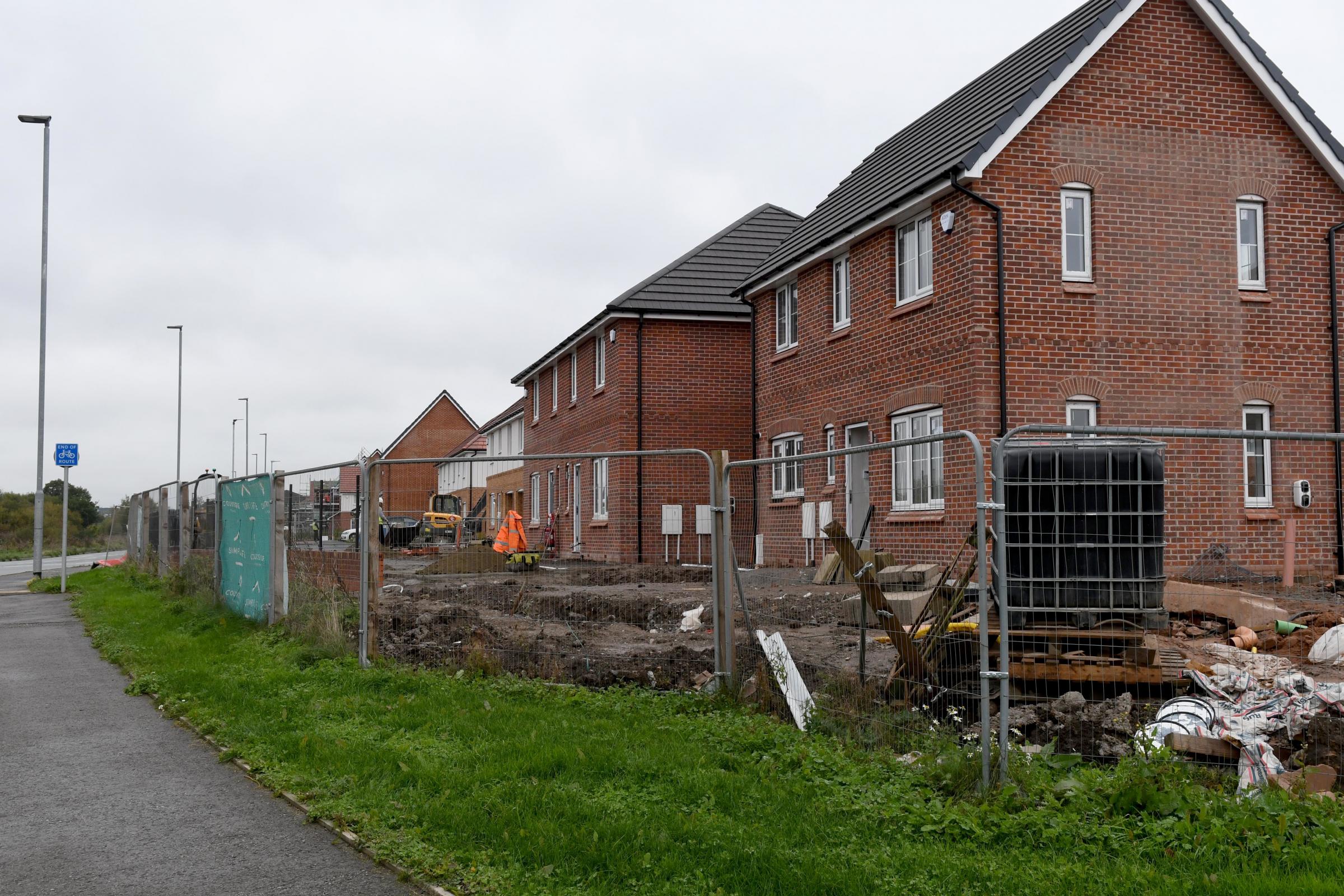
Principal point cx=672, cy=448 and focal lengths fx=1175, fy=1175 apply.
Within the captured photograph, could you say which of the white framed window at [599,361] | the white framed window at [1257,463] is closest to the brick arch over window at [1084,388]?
the white framed window at [1257,463]

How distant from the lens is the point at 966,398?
1666cm

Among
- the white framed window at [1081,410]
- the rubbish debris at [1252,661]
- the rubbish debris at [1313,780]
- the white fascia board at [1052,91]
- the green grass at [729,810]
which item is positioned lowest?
the green grass at [729,810]

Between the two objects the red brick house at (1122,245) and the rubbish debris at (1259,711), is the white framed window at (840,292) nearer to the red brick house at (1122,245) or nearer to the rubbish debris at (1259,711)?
the red brick house at (1122,245)

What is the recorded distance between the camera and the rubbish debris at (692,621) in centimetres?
1203

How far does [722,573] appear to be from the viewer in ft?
28.0

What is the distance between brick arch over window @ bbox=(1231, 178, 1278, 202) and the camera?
1788cm

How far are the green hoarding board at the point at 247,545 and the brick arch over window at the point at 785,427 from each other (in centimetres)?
1074

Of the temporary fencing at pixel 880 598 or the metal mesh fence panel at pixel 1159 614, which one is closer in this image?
the metal mesh fence panel at pixel 1159 614

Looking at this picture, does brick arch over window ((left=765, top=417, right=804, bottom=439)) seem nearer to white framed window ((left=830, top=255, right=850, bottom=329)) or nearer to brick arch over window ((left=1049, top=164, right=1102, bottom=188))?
white framed window ((left=830, top=255, right=850, bottom=329))

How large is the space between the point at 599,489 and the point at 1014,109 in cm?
1403

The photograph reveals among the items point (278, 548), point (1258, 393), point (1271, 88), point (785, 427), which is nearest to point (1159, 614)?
point (278, 548)

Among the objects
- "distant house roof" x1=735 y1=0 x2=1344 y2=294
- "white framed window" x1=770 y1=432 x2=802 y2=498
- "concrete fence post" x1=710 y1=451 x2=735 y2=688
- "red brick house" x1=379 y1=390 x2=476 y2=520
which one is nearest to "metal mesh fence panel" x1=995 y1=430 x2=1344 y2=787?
"white framed window" x1=770 y1=432 x2=802 y2=498

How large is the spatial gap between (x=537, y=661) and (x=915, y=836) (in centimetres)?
481

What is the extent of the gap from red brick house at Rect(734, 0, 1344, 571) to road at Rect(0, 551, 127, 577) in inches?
1010
